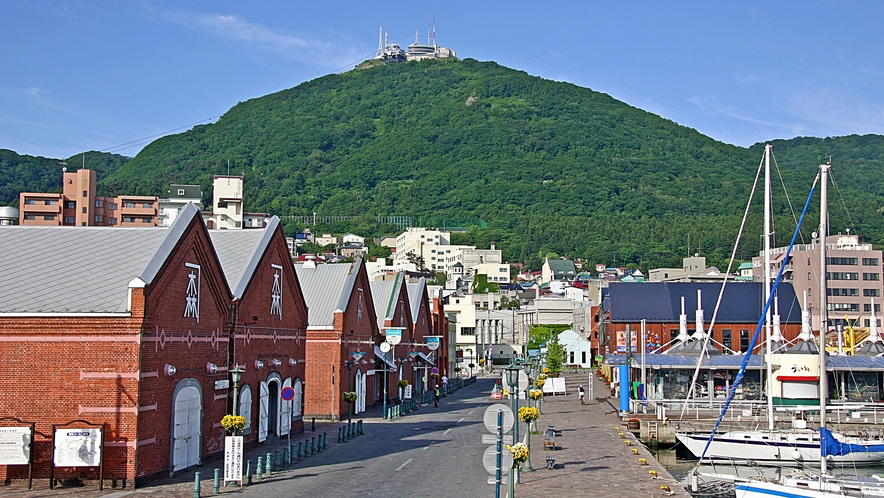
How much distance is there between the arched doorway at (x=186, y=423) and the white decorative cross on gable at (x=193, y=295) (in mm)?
2259

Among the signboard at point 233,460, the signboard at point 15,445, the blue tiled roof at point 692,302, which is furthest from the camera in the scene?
the blue tiled roof at point 692,302

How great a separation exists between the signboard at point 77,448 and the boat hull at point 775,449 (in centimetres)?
2733

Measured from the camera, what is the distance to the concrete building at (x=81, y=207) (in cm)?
13250

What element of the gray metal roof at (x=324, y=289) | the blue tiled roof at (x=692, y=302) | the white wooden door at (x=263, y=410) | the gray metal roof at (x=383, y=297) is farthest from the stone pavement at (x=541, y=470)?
the blue tiled roof at (x=692, y=302)

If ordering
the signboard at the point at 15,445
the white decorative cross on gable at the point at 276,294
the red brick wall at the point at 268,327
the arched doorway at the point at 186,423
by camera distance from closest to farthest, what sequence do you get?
1. the signboard at the point at 15,445
2. the arched doorway at the point at 186,423
3. the red brick wall at the point at 268,327
4. the white decorative cross on gable at the point at 276,294

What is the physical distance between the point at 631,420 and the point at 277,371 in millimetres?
20926

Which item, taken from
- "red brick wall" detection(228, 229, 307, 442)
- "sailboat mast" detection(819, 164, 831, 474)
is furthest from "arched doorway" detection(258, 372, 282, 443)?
"sailboat mast" detection(819, 164, 831, 474)

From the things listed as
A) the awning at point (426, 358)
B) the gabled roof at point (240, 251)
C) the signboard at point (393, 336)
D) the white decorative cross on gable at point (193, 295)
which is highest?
the gabled roof at point (240, 251)

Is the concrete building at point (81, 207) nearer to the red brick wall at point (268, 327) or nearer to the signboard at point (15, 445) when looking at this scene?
the red brick wall at point (268, 327)

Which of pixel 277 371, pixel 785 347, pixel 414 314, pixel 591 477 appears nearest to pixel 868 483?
pixel 591 477

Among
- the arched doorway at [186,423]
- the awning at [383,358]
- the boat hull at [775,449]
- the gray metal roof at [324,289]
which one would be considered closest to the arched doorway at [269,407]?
the arched doorway at [186,423]

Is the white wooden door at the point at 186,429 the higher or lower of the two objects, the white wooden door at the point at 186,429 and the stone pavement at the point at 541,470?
the higher

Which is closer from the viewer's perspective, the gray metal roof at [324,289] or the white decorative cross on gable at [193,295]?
the white decorative cross on gable at [193,295]

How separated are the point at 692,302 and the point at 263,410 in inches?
2165
